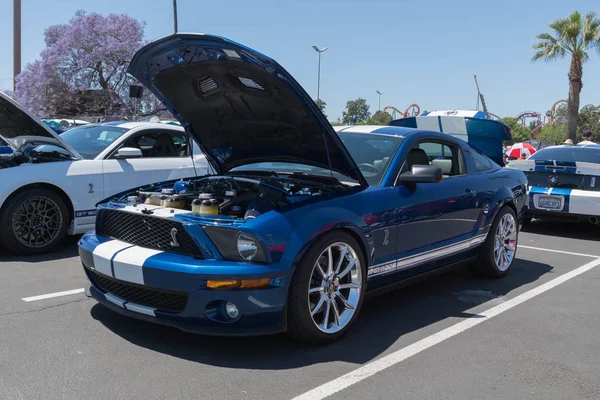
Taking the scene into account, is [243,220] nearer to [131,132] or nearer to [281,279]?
[281,279]

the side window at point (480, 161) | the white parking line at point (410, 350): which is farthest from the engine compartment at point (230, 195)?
the side window at point (480, 161)

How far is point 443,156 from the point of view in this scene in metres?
5.61

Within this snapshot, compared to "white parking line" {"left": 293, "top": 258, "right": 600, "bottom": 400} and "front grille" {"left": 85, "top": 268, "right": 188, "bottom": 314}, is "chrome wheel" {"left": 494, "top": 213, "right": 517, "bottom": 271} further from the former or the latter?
"front grille" {"left": 85, "top": 268, "right": 188, "bottom": 314}

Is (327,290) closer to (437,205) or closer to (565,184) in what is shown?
(437,205)

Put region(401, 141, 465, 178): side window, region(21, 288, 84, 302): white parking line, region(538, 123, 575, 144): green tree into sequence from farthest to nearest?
region(538, 123, 575, 144): green tree < region(401, 141, 465, 178): side window < region(21, 288, 84, 302): white parking line

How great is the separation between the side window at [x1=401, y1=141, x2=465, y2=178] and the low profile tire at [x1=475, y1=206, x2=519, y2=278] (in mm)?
725

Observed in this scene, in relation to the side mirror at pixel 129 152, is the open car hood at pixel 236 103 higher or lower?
higher

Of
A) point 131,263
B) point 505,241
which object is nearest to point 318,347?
point 131,263

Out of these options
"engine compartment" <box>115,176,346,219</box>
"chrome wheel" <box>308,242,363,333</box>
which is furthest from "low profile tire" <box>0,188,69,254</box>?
"chrome wheel" <box>308,242,363,333</box>

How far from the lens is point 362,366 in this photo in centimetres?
352

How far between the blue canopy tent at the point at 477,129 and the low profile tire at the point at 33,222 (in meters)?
6.54

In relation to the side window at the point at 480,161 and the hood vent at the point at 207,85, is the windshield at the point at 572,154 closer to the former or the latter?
the side window at the point at 480,161

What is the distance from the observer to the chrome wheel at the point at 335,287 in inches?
148

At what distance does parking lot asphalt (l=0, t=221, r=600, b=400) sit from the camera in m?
3.17
